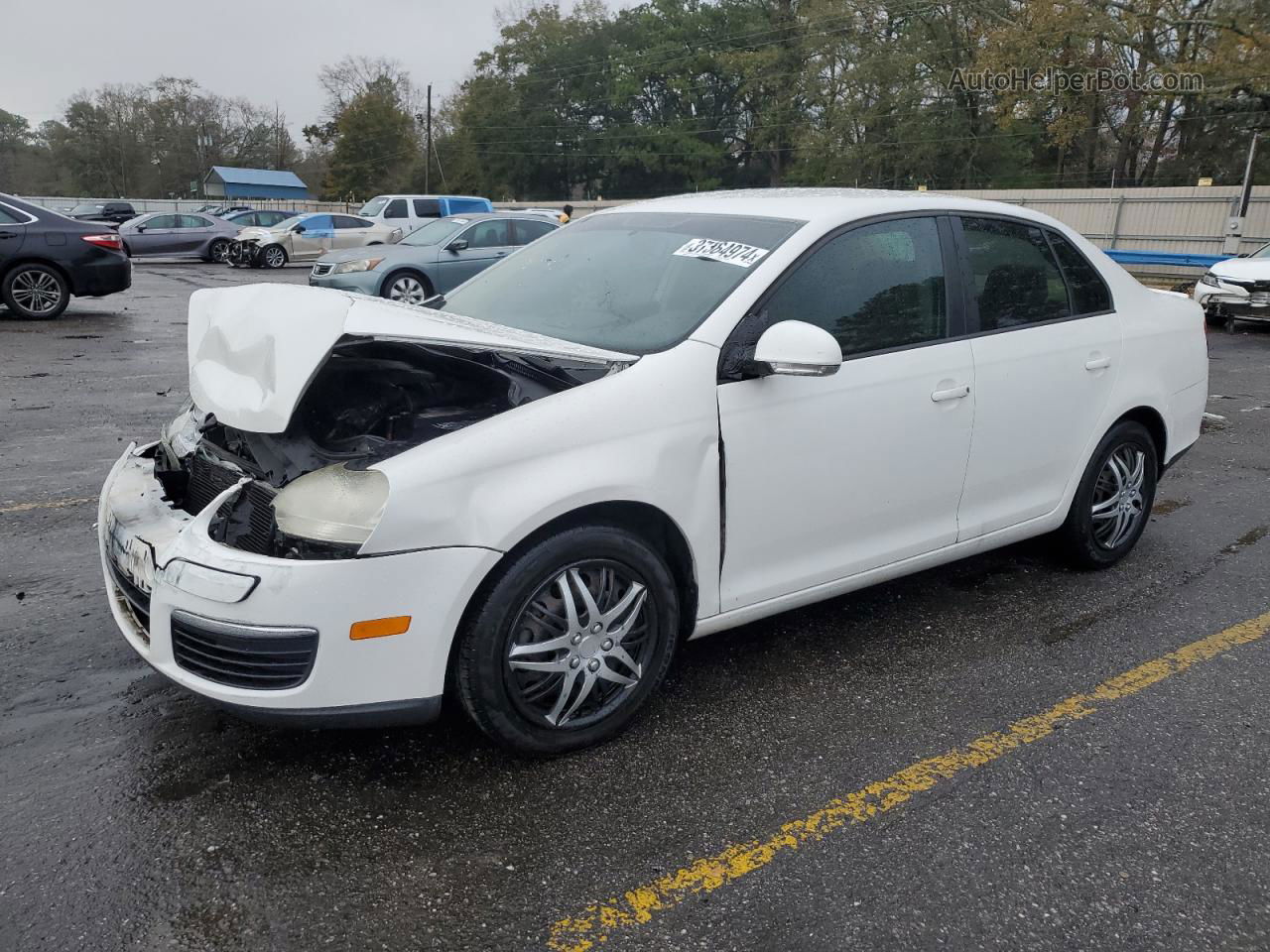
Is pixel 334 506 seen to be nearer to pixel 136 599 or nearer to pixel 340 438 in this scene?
pixel 340 438

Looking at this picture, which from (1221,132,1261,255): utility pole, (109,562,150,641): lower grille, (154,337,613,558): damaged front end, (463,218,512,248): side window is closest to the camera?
(154,337,613,558): damaged front end

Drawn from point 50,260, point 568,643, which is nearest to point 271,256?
point 50,260

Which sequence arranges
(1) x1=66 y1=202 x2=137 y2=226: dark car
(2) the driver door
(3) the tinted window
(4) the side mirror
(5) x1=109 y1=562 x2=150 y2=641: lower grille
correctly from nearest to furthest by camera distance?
(5) x1=109 y1=562 x2=150 y2=641: lower grille → (4) the side mirror → (2) the driver door → (3) the tinted window → (1) x1=66 y1=202 x2=137 y2=226: dark car

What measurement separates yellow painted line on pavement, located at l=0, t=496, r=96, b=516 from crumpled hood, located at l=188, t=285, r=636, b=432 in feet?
8.41

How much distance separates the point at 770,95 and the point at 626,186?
1113 centimetres

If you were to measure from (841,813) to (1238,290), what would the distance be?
→ 14.2 m

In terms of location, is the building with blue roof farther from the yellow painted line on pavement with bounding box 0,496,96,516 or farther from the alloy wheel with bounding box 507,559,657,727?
the alloy wheel with bounding box 507,559,657,727

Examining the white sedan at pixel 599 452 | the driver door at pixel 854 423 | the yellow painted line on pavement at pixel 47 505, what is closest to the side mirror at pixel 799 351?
the white sedan at pixel 599 452

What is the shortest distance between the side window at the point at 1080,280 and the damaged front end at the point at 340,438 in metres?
2.32

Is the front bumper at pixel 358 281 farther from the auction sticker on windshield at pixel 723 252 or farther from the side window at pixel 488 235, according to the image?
the auction sticker on windshield at pixel 723 252

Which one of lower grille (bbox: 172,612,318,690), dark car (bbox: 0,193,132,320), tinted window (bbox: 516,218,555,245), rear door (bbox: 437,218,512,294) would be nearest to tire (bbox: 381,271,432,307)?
rear door (bbox: 437,218,512,294)

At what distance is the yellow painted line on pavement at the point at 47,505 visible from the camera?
5.04 m

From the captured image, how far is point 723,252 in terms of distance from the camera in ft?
11.1

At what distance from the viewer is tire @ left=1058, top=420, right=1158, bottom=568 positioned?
430 centimetres
